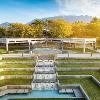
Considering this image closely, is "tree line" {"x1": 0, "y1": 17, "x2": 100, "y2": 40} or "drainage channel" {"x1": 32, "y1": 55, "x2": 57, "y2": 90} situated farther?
"tree line" {"x1": 0, "y1": 17, "x2": 100, "y2": 40}

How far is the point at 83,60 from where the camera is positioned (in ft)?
106

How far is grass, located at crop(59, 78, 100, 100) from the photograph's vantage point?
19402 mm

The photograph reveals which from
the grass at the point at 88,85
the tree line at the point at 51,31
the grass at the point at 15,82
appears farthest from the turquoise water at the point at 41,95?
the tree line at the point at 51,31

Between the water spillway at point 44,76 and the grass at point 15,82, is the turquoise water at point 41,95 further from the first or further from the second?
the grass at point 15,82

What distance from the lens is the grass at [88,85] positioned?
19402 millimetres

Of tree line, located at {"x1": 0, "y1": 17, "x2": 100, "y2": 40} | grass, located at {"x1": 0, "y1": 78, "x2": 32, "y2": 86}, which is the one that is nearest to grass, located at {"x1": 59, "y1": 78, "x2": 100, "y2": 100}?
grass, located at {"x1": 0, "y1": 78, "x2": 32, "y2": 86}

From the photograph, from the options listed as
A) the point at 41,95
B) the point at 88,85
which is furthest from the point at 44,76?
the point at 88,85

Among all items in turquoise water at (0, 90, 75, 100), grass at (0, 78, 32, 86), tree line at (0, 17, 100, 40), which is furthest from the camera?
tree line at (0, 17, 100, 40)

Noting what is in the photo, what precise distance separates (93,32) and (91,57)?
82.7 ft

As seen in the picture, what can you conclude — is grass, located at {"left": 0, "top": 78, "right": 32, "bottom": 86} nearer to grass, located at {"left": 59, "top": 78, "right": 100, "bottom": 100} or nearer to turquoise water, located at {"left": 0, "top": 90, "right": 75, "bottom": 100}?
turquoise water, located at {"left": 0, "top": 90, "right": 75, "bottom": 100}

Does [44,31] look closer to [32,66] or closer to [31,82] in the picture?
[32,66]

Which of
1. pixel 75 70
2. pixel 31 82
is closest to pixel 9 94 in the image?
pixel 31 82

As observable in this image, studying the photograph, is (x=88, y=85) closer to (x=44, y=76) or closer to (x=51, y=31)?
(x=44, y=76)

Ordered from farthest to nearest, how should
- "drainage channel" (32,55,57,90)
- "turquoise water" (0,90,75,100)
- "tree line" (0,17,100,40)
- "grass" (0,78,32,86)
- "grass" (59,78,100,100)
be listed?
"tree line" (0,17,100,40)
"grass" (0,78,32,86)
"drainage channel" (32,55,57,90)
"turquoise water" (0,90,75,100)
"grass" (59,78,100,100)
